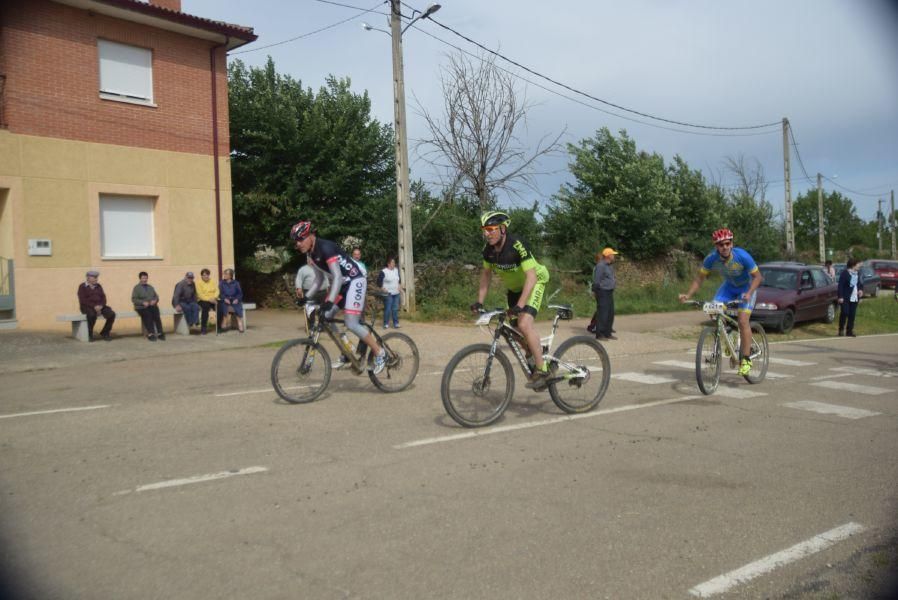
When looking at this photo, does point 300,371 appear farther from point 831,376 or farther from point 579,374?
point 831,376

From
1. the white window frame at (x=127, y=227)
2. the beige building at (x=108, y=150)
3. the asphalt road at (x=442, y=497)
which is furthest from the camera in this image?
the white window frame at (x=127, y=227)

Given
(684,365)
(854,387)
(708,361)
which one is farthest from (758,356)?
(684,365)

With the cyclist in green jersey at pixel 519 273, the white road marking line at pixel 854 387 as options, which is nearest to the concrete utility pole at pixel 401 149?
the white road marking line at pixel 854 387

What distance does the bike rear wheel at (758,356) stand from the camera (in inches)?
359

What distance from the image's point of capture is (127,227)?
55.7 ft

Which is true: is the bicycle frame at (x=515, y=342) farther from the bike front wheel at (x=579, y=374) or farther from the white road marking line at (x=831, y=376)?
the white road marking line at (x=831, y=376)

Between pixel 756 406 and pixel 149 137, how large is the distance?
1464 cm

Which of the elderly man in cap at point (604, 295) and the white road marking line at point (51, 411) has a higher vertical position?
the elderly man in cap at point (604, 295)

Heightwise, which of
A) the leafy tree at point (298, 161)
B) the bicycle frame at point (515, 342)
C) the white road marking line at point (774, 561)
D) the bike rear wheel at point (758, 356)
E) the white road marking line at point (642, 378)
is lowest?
the white road marking line at point (774, 561)

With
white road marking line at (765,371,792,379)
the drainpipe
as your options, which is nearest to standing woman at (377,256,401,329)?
the drainpipe

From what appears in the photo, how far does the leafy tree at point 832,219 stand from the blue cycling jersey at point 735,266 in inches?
3003

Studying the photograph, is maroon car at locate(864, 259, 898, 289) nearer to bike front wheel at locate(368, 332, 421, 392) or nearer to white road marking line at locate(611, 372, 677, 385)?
white road marking line at locate(611, 372, 677, 385)

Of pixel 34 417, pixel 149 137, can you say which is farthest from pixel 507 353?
pixel 149 137

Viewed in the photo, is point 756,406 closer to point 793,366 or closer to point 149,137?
point 793,366
